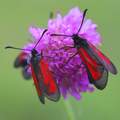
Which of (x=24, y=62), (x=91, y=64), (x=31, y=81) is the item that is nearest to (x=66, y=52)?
(x=91, y=64)

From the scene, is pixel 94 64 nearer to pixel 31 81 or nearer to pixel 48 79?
pixel 48 79

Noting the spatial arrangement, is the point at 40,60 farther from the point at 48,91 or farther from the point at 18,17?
the point at 18,17

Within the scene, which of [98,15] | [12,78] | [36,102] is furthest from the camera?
[98,15]

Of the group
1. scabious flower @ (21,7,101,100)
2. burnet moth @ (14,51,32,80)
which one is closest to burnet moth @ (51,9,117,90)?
scabious flower @ (21,7,101,100)

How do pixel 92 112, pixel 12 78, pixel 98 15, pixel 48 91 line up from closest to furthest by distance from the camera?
1. pixel 48 91
2. pixel 92 112
3. pixel 12 78
4. pixel 98 15

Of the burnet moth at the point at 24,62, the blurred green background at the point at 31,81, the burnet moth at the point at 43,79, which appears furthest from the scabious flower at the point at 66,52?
the blurred green background at the point at 31,81

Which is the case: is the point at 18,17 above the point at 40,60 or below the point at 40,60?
above

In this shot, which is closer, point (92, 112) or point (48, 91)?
point (48, 91)

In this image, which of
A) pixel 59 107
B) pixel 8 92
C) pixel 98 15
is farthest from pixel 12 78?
pixel 98 15
